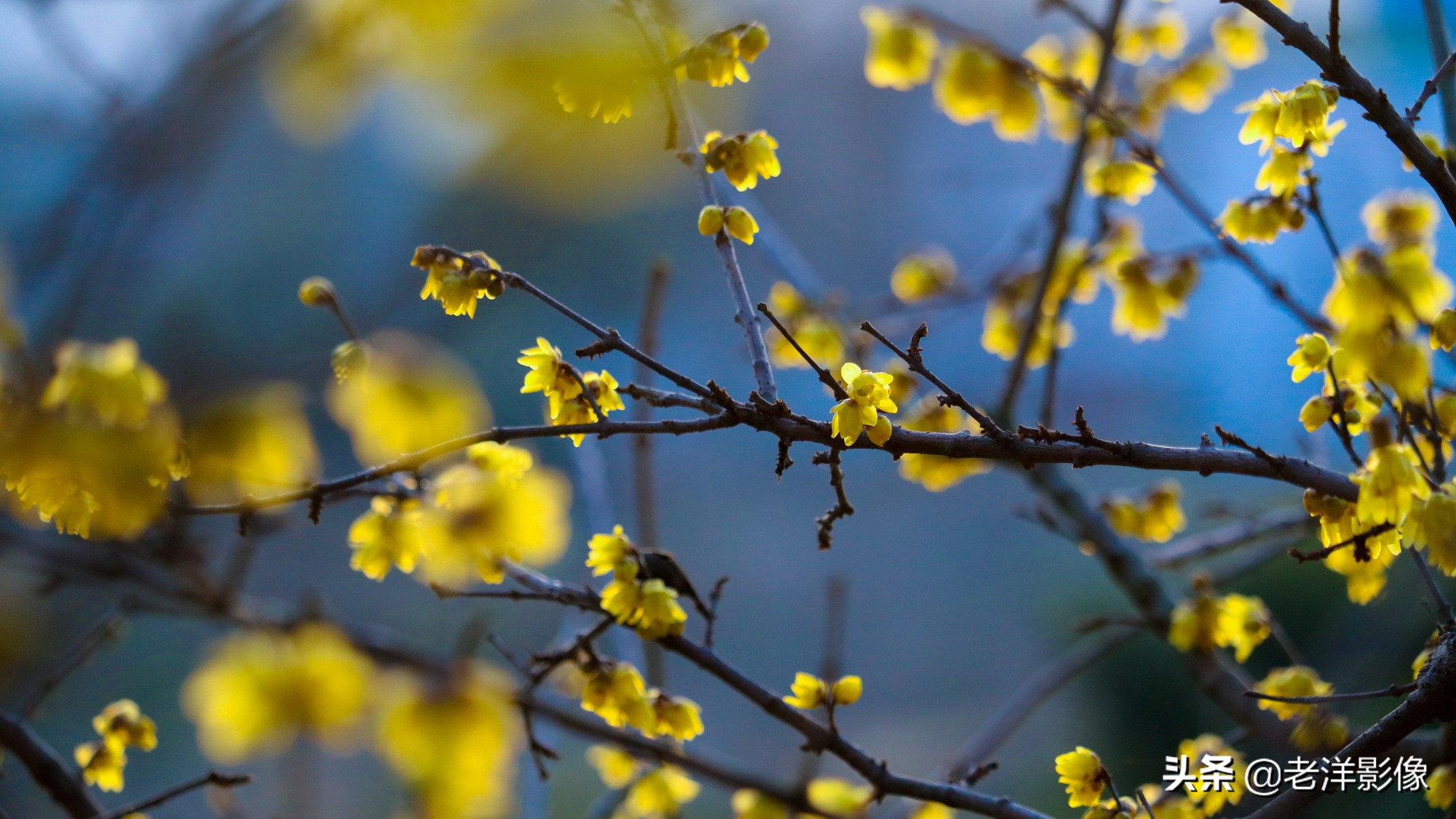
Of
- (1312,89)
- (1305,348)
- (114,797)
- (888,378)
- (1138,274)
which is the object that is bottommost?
(114,797)

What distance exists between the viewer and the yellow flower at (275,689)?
1.03ft

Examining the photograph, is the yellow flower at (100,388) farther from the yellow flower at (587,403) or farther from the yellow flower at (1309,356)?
the yellow flower at (1309,356)

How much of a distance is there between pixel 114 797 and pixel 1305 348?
2.73 meters

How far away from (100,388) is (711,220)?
41 centimetres

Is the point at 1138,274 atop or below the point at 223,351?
atop

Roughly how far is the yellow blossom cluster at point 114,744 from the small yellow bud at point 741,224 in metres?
0.65

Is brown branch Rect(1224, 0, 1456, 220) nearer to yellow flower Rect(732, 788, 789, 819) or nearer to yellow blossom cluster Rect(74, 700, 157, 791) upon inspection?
yellow flower Rect(732, 788, 789, 819)

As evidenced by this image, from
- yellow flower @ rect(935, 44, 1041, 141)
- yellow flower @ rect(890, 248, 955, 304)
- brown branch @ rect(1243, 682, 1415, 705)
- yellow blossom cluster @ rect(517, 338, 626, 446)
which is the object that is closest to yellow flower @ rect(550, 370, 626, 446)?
yellow blossom cluster @ rect(517, 338, 626, 446)

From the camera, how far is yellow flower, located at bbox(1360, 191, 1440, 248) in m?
0.84

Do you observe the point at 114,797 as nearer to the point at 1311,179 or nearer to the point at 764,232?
the point at 764,232

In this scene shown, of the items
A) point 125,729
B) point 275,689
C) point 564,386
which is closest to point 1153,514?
point 564,386

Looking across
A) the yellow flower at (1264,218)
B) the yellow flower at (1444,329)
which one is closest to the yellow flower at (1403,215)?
the yellow flower at (1264,218)

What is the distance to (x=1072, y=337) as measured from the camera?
1.13 meters

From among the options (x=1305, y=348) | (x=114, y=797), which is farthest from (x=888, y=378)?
(x=114, y=797)
